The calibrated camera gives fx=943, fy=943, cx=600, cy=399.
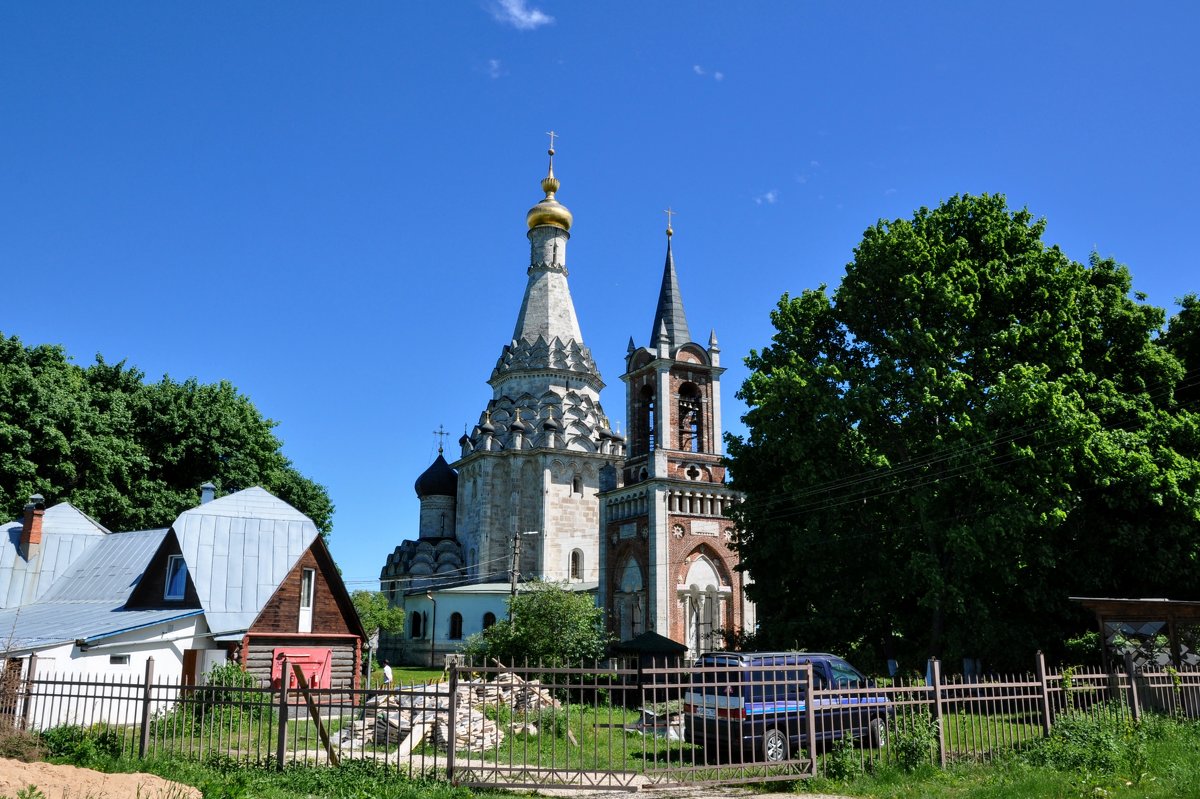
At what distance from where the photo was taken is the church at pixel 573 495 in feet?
119

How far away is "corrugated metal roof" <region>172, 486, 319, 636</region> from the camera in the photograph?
73.5 feet

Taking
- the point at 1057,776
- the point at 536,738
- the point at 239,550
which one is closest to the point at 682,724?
the point at 536,738

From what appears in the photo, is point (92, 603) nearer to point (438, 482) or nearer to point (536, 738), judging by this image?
point (536, 738)

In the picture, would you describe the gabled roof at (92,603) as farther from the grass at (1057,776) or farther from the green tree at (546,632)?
the grass at (1057,776)

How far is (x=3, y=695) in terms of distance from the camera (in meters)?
14.8

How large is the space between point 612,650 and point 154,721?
16.8 metres

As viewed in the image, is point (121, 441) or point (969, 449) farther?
point (121, 441)

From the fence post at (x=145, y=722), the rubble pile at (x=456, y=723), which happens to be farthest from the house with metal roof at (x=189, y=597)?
the fence post at (x=145, y=722)

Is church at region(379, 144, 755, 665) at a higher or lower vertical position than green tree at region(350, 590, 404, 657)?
higher

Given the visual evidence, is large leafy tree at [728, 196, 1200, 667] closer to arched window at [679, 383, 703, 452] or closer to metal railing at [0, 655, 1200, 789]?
metal railing at [0, 655, 1200, 789]

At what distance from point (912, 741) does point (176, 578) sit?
17699 mm

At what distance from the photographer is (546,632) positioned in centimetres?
2725

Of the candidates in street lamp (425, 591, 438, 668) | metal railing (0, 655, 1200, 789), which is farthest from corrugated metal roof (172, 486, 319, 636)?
street lamp (425, 591, 438, 668)

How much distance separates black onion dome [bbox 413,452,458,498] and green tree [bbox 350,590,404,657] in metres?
6.55
